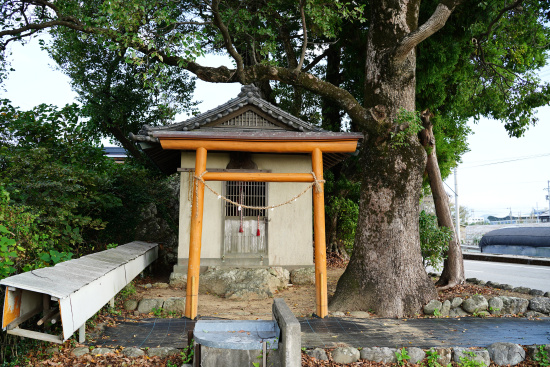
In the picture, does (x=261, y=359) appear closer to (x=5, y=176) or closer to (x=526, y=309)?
(x=526, y=309)

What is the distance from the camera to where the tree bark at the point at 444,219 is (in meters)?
10.0

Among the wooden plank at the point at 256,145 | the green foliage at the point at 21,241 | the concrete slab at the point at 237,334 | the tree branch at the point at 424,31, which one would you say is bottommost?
the concrete slab at the point at 237,334

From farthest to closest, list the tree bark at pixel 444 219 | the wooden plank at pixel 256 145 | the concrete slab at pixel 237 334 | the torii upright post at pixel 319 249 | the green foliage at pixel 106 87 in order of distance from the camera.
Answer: the green foliage at pixel 106 87
the tree bark at pixel 444 219
the wooden plank at pixel 256 145
the torii upright post at pixel 319 249
the concrete slab at pixel 237 334

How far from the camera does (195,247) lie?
732 cm

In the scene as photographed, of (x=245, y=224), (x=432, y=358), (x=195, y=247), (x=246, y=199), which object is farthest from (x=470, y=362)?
(x=246, y=199)

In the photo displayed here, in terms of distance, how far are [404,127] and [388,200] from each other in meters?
1.54

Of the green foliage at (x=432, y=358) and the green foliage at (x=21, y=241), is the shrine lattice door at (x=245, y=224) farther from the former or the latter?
the green foliage at (x=432, y=358)

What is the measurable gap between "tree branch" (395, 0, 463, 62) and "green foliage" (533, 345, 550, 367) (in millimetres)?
5807

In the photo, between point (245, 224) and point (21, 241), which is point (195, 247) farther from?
point (245, 224)

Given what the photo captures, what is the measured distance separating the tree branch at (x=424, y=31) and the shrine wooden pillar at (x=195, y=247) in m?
4.57

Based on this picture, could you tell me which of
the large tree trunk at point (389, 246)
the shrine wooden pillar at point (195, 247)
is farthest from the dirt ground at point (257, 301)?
the shrine wooden pillar at point (195, 247)

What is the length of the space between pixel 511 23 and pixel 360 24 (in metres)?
4.34

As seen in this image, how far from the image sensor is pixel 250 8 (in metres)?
13.7

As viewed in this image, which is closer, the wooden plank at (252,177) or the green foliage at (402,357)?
the green foliage at (402,357)
